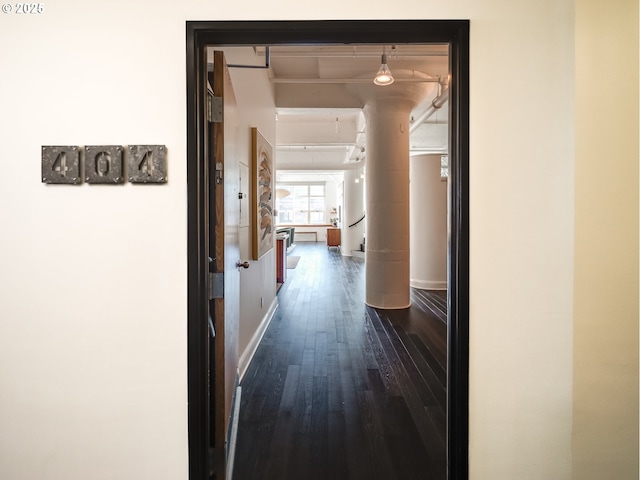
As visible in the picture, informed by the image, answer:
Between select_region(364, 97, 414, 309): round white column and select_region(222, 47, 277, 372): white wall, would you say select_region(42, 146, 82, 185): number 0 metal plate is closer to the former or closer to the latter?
select_region(222, 47, 277, 372): white wall

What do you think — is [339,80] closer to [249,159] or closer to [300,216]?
[249,159]

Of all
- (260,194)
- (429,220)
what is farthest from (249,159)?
(429,220)

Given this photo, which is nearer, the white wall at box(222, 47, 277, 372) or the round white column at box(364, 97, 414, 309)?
the white wall at box(222, 47, 277, 372)

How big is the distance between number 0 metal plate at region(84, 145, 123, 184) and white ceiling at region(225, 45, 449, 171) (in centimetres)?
176

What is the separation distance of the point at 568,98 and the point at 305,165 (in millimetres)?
10285

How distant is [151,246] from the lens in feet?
5.21

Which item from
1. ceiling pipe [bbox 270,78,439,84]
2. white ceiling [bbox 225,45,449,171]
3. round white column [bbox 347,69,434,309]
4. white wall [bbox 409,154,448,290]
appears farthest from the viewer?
white wall [bbox 409,154,448,290]

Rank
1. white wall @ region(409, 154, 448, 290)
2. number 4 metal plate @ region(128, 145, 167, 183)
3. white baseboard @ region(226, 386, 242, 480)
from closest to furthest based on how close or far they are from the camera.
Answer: number 4 metal plate @ region(128, 145, 167, 183)
white baseboard @ region(226, 386, 242, 480)
white wall @ region(409, 154, 448, 290)

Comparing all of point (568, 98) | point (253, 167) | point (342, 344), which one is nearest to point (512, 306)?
point (568, 98)

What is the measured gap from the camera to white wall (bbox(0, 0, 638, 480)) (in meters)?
1.56

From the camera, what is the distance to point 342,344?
12.6 ft

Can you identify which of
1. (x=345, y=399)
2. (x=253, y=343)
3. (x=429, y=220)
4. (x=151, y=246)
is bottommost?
(x=345, y=399)

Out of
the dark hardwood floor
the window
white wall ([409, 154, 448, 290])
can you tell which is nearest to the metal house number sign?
the dark hardwood floor

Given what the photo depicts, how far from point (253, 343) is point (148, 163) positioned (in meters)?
2.38
